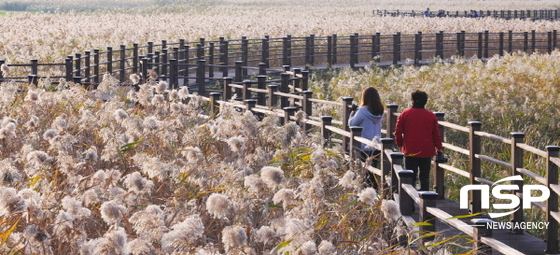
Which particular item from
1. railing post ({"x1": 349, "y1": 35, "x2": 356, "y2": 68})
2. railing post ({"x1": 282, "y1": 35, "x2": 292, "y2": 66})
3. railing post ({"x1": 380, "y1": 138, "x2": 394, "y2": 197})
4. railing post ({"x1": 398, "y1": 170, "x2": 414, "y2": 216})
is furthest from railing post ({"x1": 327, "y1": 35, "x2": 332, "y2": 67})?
railing post ({"x1": 398, "y1": 170, "x2": 414, "y2": 216})

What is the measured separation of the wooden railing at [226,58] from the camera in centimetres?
2048

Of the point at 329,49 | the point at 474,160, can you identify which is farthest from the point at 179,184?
the point at 329,49

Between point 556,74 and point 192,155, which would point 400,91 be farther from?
point 192,155

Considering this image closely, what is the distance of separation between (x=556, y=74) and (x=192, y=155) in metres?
17.0

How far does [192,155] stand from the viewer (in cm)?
778

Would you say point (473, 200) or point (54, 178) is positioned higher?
point (54, 178)

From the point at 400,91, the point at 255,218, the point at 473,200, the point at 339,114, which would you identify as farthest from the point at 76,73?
the point at 255,218

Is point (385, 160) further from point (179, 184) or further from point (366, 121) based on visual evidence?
point (179, 184)

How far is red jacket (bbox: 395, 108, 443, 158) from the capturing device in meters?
9.98

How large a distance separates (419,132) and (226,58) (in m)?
17.4

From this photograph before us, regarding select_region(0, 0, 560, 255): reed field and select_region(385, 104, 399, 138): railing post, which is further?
select_region(385, 104, 399, 138): railing post

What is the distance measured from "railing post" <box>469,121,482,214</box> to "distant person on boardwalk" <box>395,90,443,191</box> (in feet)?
2.00

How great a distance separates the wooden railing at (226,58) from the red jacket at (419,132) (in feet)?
30.0
